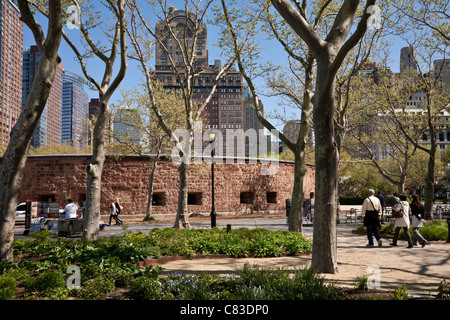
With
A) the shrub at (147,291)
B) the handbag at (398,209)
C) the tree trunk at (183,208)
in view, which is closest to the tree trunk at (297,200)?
the handbag at (398,209)

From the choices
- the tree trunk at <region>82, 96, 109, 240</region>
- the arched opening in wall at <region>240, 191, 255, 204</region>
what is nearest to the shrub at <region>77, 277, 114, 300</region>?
the tree trunk at <region>82, 96, 109, 240</region>

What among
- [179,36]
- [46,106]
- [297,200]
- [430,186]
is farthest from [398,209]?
[46,106]

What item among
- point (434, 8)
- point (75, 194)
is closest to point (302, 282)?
point (434, 8)

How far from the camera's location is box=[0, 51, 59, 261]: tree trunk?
20.2ft

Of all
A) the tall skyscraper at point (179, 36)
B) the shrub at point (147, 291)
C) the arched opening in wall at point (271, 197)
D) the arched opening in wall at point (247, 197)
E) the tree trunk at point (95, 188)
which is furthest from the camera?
the arched opening in wall at point (271, 197)

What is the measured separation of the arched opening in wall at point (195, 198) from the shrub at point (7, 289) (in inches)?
773

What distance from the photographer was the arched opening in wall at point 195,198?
2427 cm

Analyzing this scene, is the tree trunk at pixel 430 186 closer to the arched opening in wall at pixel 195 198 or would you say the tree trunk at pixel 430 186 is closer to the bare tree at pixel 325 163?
the bare tree at pixel 325 163

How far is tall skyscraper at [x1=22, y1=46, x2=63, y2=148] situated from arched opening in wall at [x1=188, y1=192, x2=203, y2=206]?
111225 mm

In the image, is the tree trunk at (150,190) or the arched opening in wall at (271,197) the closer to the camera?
the tree trunk at (150,190)

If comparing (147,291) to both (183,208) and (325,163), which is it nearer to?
(325,163)

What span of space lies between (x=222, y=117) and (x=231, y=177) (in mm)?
115483
